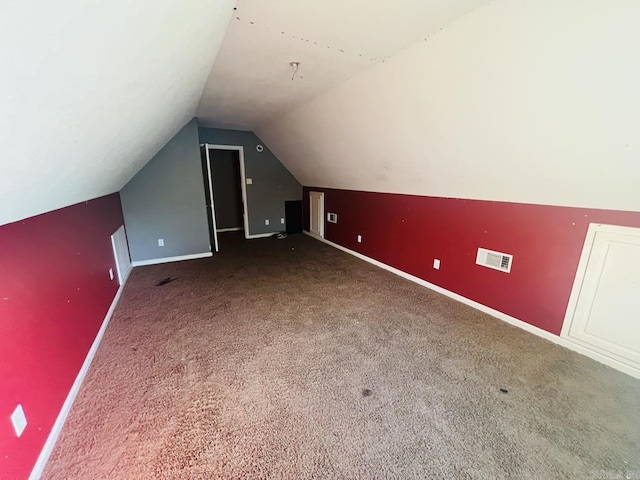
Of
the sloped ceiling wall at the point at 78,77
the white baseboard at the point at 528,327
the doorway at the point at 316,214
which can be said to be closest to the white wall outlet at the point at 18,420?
the sloped ceiling wall at the point at 78,77

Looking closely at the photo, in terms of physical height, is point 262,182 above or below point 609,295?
above

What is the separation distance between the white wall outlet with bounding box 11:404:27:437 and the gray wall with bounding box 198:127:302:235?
183 inches

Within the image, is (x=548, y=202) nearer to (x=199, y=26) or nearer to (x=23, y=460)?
(x=199, y=26)

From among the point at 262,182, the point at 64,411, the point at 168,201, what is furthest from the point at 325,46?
the point at 262,182

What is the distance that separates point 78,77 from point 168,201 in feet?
11.6

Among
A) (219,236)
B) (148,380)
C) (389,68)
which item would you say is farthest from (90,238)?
(219,236)

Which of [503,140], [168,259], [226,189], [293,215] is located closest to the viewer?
[503,140]

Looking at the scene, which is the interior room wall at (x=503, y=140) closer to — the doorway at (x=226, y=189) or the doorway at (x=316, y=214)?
the doorway at (x=316, y=214)

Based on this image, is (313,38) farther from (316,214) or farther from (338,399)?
(316,214)

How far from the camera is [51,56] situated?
2.28 ft

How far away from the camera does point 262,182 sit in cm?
562

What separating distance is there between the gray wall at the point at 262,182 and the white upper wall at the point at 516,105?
8.97ft

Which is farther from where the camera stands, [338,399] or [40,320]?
[338,399]

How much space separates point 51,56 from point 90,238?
2187 mm
